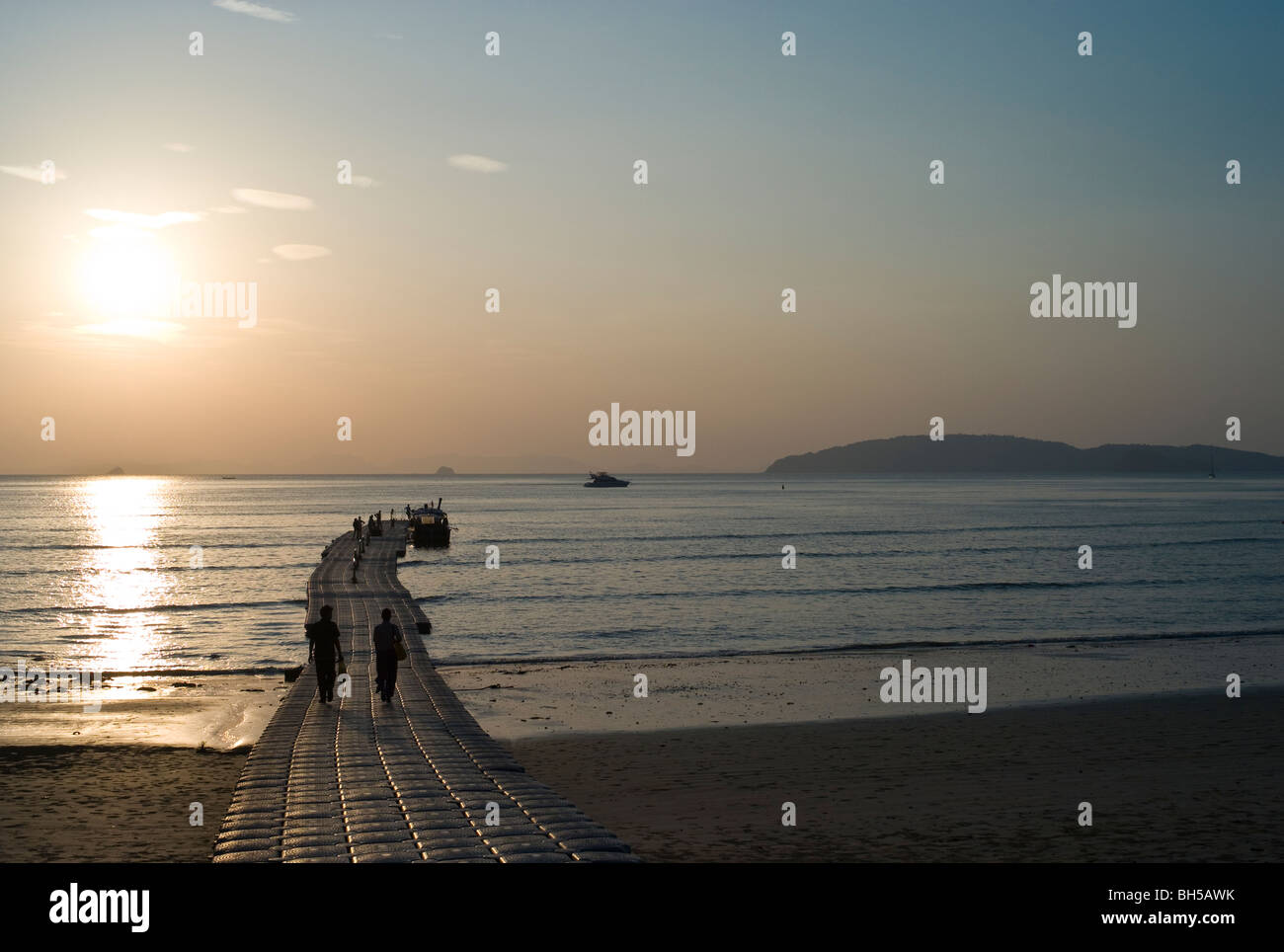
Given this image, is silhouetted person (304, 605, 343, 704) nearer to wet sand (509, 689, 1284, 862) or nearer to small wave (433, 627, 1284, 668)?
wet sand (509, 689, 1284, 862)

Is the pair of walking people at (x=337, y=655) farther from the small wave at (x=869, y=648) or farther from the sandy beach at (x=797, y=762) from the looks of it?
the small wave at (x=869, y=648)

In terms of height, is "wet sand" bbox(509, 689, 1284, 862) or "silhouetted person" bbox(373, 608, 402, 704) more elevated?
"silhouetted person" bbox(373, 608, 402, 704)

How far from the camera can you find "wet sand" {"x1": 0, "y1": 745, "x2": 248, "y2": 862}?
10.9m

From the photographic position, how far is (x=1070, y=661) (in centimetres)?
2561

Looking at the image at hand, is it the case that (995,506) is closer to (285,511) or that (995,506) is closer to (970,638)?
(285,511)

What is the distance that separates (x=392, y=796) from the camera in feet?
34.9

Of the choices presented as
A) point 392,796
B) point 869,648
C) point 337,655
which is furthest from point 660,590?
point 392,796

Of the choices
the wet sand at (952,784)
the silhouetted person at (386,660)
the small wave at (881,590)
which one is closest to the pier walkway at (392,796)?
the silhouetted person at (386,660)

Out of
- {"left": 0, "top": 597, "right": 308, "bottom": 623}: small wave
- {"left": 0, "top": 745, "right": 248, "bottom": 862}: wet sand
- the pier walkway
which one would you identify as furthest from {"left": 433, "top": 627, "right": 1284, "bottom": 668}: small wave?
{"left": 0, "top": 597, "right": 308, "bottom": 623}: small wave

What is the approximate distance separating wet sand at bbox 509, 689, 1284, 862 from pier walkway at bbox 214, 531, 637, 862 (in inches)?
61.5

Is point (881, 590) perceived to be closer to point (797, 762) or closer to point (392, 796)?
point (797, 762)

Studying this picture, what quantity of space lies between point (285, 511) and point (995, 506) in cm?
9138

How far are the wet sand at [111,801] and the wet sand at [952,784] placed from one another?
4415 mm

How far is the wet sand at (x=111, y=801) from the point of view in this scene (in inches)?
431
